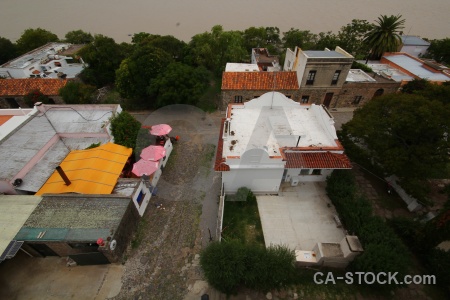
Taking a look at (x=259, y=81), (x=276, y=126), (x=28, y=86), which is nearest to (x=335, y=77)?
(x=259, y=81)

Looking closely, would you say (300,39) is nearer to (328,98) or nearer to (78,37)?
(328,98)

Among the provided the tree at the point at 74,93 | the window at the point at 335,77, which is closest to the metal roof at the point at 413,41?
the window at the point at 335,77

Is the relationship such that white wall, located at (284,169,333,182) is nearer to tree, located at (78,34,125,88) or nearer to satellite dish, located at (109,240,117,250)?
satellite dish, located at (109,240,117,250)

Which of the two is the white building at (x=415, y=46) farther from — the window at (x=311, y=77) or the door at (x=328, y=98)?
the window at (x=311, y=77)

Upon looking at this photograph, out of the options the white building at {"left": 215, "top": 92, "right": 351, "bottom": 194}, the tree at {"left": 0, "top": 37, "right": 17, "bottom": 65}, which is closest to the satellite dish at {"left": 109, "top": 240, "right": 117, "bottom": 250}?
the white building at {"left": 215, "top": 92, "right": 351, "bottom": 194}

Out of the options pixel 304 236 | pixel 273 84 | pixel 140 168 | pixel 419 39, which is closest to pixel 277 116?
pixel 273 84

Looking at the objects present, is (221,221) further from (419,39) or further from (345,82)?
(419,39)
